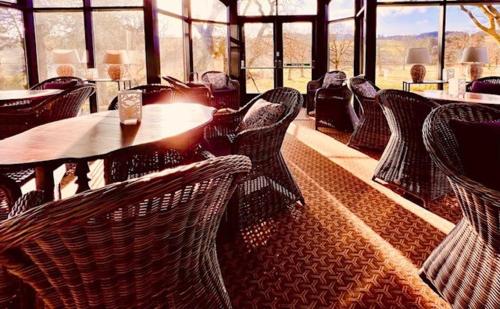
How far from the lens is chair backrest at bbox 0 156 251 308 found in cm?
90

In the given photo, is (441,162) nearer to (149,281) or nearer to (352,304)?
(352,304)

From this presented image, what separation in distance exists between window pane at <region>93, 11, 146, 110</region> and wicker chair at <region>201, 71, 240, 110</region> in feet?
4.34

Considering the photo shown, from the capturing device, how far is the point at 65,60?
7.39m

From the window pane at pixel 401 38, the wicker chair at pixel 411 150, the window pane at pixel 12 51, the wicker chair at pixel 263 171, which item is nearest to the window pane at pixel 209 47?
the window pane at pixel 12 51

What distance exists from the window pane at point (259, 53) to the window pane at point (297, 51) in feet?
1.11

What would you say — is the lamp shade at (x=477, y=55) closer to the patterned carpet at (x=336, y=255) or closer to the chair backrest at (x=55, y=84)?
the patterned carpet at (x=336, y=255)

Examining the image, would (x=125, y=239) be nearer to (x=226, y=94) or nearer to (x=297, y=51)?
(x=226, y=94)

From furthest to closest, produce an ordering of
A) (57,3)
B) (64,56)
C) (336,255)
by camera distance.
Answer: (57,3) → (64,56) → (336,255)

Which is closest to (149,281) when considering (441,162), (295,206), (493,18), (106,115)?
(441,162)

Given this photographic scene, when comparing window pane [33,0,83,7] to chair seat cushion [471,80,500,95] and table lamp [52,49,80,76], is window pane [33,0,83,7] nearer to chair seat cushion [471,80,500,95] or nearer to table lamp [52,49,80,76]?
table lamp [52,49,80,76]

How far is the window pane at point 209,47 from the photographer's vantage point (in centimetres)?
937

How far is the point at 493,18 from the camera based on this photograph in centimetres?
789

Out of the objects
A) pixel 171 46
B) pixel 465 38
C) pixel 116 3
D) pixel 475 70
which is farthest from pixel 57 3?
pixel 465 38

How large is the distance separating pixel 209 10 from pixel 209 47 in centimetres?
78
